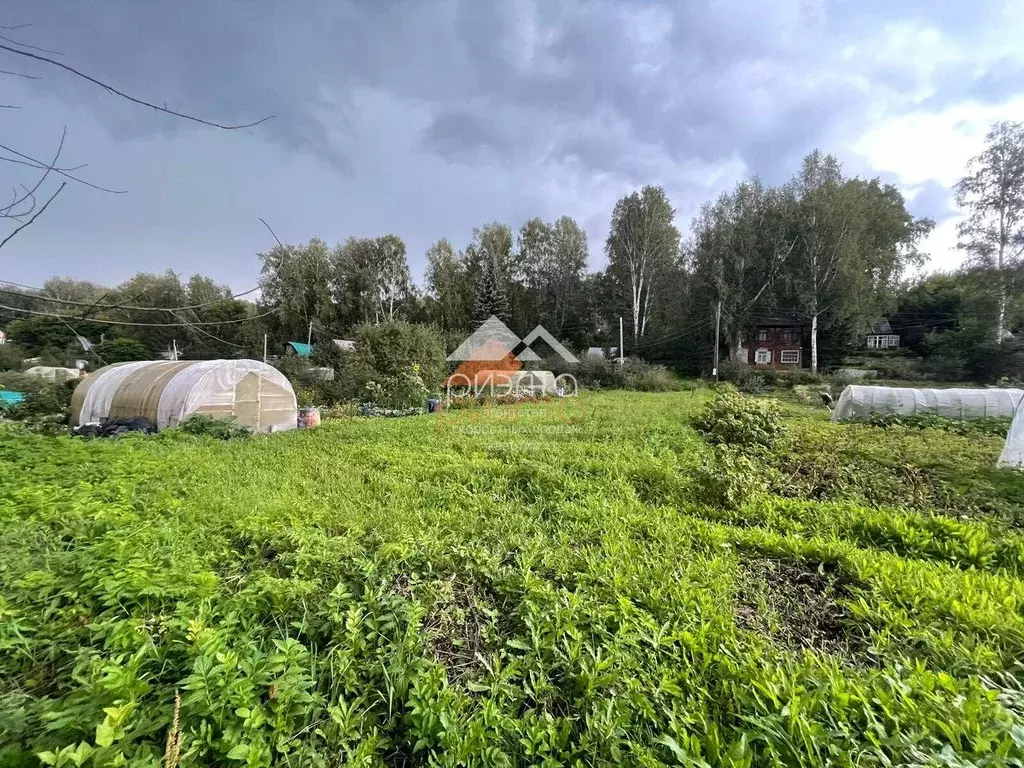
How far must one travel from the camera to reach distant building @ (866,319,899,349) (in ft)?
87.6

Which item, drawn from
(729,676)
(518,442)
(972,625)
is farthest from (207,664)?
(518,442)

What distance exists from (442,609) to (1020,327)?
90.5 ft

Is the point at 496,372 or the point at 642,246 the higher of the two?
the point at 642,246

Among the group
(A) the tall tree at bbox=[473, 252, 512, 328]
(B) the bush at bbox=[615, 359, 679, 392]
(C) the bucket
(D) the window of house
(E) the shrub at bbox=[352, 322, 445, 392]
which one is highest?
(A) the tall tree at bbox=[473, 252, 512, 328]

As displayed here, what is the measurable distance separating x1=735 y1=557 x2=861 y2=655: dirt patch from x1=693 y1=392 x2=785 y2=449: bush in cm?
317

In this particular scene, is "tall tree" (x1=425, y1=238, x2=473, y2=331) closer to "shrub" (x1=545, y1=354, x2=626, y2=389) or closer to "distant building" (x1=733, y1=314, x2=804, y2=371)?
"shrub" (x1=545, y1=354, x2=626, y2=389)

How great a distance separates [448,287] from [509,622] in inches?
1011

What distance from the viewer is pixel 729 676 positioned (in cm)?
168

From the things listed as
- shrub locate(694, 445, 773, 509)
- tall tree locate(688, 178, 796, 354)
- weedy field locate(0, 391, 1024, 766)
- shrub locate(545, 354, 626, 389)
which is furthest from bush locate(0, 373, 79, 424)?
tall tree locate(688, 178, 796, 354)

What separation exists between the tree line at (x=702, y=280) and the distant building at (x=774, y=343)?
99cm

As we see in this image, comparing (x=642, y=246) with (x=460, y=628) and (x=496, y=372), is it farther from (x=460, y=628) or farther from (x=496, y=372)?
(x=460, y=628)

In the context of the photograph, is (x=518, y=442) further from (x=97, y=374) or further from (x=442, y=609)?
(x=97, y=374)

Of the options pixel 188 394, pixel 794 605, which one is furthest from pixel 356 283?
pixel 794 605

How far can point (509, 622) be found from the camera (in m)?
2.12
